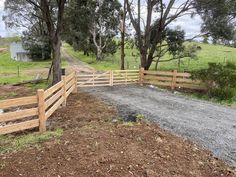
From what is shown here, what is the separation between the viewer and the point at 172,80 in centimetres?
1410

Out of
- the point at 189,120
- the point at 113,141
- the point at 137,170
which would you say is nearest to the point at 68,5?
the point at 189,120

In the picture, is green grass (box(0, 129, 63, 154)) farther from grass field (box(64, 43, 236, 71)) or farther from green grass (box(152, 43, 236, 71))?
grass field (box(64, 43, 236, 71))

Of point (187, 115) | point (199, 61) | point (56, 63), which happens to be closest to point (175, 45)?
point (199, 61)

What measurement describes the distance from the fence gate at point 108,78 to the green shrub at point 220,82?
430 cm

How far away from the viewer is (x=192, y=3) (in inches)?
697

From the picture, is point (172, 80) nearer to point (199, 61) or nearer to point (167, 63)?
point (167, 63)

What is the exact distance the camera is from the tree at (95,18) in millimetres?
16891

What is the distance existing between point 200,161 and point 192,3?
14874 mm

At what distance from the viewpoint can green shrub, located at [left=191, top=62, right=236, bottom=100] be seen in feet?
39.1

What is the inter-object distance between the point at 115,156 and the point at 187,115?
4319 mm

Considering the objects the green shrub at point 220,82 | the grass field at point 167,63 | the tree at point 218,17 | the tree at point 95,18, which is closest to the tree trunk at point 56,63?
the tree at point 95,18

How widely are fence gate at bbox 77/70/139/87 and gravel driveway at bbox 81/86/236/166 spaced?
1.14m

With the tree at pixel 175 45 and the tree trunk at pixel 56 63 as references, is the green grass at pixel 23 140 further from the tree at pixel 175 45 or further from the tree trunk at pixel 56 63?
the tree at pixel 175 45

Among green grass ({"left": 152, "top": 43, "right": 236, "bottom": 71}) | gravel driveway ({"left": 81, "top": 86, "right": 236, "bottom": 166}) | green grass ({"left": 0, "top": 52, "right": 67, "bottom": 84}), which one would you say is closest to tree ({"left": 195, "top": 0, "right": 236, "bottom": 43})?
green grass ({"left": 152, "top": 43, "right": 236, "bottom": 71})
